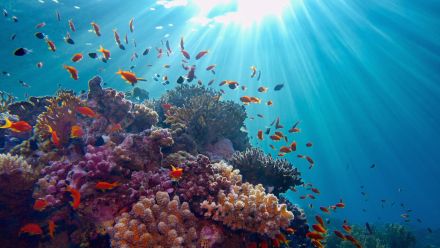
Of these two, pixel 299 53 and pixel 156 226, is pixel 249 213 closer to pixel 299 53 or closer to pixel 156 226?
pixel 156 226

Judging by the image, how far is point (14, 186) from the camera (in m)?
5.77

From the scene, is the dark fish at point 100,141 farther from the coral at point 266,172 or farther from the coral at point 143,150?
the coral at point 266,172

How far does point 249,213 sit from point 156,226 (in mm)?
1700

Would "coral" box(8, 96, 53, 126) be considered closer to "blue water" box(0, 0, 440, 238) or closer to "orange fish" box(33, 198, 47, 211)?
"orange fish" box(33, 198, 47, 211)

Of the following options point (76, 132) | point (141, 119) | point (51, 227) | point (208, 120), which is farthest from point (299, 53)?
point (51, 227)

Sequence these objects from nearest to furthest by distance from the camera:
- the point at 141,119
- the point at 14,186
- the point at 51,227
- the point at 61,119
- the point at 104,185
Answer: the point at 104,185, the point at 51,227, the point at 14,186, the point at 61,119, the point at 141,119

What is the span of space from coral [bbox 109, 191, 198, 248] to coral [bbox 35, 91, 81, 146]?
4.16 metres

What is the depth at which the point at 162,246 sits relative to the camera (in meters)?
4.39

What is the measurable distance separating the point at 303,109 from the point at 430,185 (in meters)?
68.8

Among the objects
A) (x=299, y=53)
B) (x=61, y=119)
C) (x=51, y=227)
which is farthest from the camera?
(x=299, y=53)

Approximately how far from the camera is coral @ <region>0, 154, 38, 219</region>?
5680 millimetres

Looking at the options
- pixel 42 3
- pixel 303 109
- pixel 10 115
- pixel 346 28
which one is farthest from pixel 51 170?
pixel 303 109

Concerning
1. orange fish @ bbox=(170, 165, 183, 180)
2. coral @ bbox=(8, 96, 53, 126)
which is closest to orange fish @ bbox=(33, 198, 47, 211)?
orange fish @ bbox=(170, 165, 183, 180)

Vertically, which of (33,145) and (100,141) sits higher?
(100,141)
